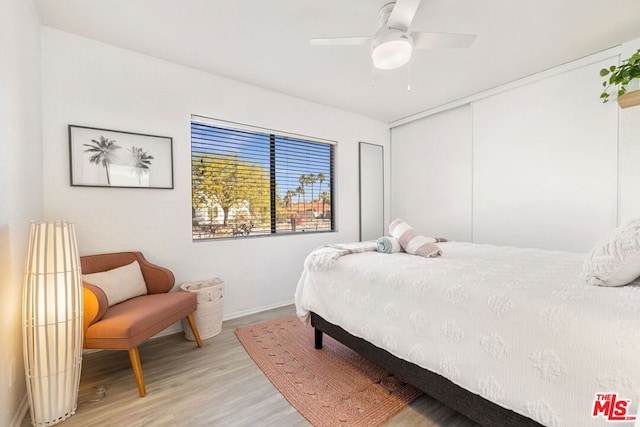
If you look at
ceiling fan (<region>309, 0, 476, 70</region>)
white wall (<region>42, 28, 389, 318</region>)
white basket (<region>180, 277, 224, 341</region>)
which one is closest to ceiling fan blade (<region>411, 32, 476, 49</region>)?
ceiling fan (<region>309, 0, 476, 70</region>)

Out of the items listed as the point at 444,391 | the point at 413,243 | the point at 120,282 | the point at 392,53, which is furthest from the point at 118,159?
the point at 444,391

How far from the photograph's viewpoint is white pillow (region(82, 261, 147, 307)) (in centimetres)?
196

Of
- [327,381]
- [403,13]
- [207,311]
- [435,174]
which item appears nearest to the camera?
[403,13]

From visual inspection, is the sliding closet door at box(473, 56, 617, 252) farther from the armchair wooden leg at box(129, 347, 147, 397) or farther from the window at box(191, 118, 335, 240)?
the armchair wooden leg at box(129, 347, 147, 397)

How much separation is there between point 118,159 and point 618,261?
3.30m

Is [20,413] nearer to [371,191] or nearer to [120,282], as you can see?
[120,282]

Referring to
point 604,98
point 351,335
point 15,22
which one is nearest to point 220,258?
point 351,335

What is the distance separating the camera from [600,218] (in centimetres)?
253

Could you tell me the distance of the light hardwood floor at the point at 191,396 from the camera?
4.99ft

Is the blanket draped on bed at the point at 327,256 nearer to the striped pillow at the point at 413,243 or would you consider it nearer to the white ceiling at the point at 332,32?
the striped pillow at the point at 413,243

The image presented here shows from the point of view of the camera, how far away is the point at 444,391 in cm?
137

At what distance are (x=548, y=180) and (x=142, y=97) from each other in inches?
159

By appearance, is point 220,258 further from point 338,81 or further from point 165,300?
point 338,81

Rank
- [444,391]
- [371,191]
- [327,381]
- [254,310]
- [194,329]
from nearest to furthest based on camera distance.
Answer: [444,391]
[327,381]
[194,329]
[254,310]
[371,191]
